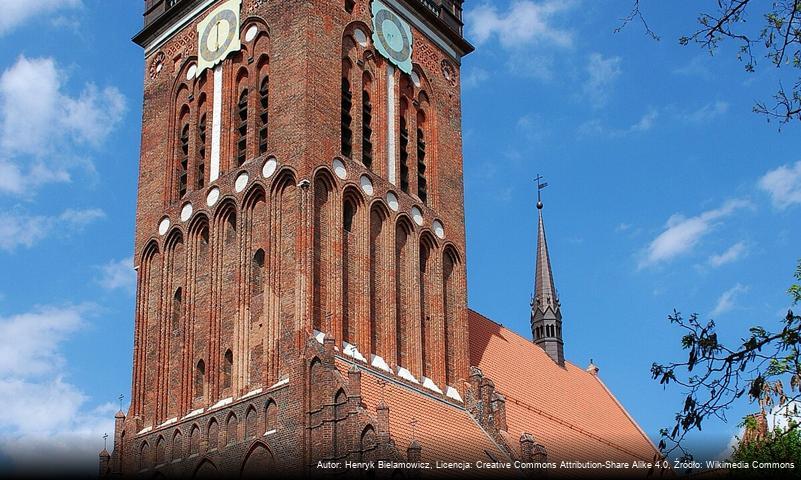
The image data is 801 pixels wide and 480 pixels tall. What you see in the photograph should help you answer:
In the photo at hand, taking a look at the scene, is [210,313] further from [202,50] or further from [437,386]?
[202,50]

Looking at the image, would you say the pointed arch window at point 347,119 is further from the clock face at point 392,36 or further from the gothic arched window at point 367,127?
the clock face at point 392,36

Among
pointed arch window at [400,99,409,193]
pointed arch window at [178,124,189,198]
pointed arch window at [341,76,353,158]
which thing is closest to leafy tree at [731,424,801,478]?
pointed arch window at [400,99,409,193]

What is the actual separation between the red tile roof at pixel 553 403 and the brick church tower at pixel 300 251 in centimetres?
54

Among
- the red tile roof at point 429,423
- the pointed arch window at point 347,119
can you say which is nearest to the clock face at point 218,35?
the pointed arch window at point 347,119

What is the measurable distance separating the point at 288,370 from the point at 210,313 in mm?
3454

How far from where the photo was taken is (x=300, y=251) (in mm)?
28781

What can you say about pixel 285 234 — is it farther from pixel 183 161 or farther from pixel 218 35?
pixel 218 35

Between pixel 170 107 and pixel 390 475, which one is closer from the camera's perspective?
pixel 390 475

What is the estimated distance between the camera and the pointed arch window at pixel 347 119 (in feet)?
105

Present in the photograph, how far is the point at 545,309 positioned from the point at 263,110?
18.4 m

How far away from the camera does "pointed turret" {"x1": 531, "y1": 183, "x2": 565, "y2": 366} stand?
149 feet

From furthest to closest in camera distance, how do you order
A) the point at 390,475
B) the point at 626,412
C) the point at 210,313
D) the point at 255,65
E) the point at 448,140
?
the point at 626,412 < the point at 448,140 < the point at 255,65 < the point at 210,313 < the point at 390,475

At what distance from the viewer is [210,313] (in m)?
30.4

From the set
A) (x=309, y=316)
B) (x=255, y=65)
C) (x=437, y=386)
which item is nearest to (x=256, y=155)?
(x=255, y=65)
